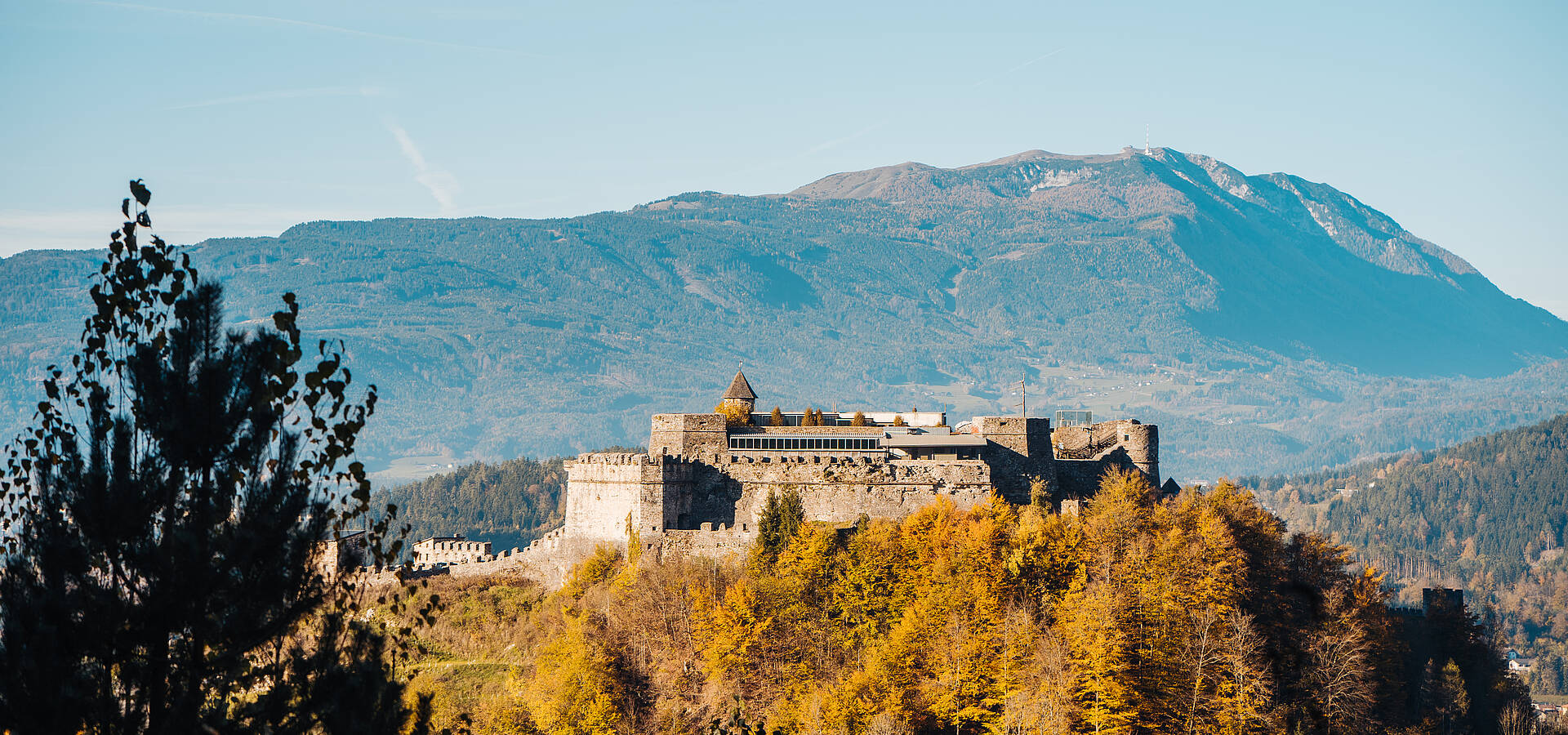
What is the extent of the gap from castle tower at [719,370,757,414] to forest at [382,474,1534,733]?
1378 cm

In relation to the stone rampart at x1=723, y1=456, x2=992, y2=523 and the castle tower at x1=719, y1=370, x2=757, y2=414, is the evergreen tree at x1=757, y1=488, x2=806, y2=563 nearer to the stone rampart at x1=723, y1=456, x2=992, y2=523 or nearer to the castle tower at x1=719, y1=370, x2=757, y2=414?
the stone rampart at x1=723, y1=456, x2=992, y2=523

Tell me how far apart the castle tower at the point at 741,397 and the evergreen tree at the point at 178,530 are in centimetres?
6150

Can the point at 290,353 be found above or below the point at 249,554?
above

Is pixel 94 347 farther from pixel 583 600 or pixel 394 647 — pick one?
pixel 583 600

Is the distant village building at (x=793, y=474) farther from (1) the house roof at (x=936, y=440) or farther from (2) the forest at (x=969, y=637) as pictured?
(2) the forest at (x=969, y=637)

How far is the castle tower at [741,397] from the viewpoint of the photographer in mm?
84000

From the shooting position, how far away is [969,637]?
198 feet

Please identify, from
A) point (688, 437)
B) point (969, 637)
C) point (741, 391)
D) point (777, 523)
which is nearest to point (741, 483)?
point (688, 437)

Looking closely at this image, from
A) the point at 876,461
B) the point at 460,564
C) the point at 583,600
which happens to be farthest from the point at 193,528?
the point at 460,564

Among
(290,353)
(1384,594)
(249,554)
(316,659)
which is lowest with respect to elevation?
(1384,594)

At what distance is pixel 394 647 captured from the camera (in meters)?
22.1

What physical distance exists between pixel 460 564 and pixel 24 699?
64895 mm

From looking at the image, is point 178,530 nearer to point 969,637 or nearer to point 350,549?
point 350,549

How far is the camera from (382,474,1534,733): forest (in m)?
58.8
